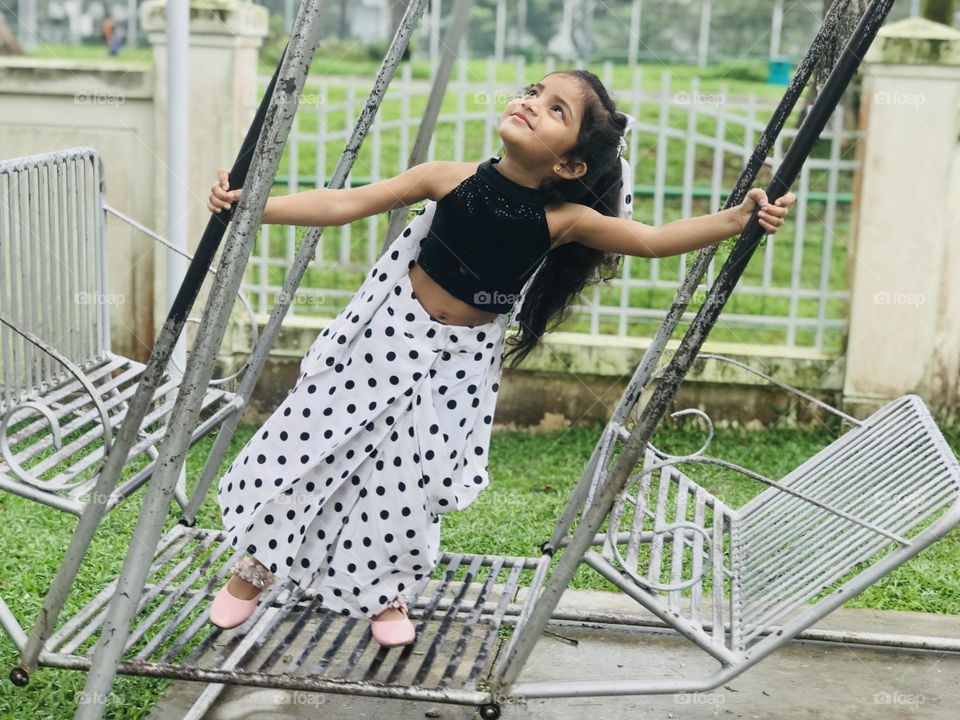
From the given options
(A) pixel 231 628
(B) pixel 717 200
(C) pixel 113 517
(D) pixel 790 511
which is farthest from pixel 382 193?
(B) pixel 717 200

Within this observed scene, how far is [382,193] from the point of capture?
9.95 feet

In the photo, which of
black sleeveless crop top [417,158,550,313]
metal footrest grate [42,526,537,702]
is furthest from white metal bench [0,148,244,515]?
black sleeveless crop top [417,158,550,313]

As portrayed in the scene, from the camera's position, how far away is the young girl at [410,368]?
9.96 ft

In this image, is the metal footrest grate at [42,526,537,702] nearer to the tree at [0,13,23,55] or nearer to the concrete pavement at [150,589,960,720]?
the concrete pavement at [150,589,960,720]

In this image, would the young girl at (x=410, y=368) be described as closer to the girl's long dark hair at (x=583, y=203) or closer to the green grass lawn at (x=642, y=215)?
the girl's long dark hair at (x=583, y=203)

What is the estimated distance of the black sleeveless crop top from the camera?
3.04 m

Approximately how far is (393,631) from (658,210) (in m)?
3.58

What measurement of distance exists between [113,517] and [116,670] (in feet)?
6.69

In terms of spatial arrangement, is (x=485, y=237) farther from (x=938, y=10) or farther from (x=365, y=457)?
(x=938, y=10)

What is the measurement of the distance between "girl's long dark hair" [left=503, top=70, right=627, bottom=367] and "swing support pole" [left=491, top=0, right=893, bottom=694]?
58 cm

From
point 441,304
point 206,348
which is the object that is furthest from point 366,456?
point 206,348

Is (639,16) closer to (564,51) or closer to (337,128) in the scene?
(564,51)

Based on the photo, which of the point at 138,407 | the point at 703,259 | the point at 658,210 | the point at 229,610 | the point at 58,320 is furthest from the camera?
the point at 658,210

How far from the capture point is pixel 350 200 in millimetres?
3002
